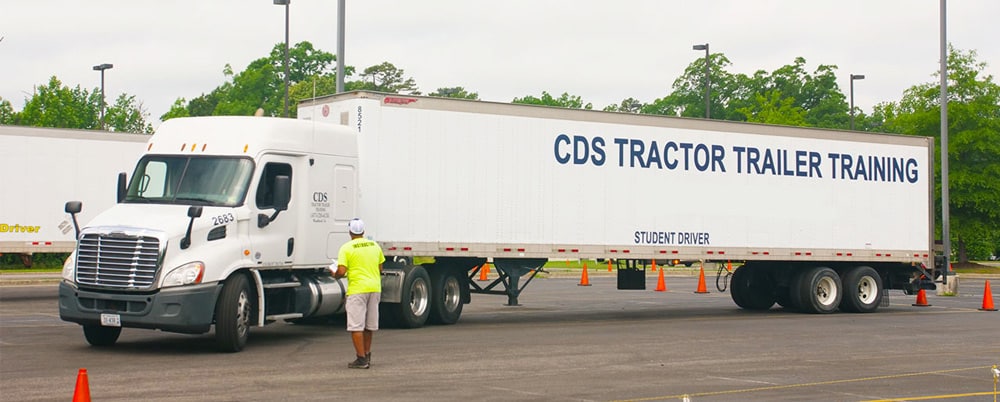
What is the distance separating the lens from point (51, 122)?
2468 inches

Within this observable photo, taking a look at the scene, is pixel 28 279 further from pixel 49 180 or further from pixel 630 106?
pixel 630 106

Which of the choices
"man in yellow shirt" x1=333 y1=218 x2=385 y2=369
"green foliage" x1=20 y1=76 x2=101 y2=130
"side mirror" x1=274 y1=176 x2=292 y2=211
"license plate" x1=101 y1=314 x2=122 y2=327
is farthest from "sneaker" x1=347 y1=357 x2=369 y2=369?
"green foliage" x1=20 y1=76 x2=101 y2=130

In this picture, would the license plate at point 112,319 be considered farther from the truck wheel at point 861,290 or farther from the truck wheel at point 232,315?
the truck wheel at point 861,290

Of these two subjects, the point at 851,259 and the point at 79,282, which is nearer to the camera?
the point at 79,282

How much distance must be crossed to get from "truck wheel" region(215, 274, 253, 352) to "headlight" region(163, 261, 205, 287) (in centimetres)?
45

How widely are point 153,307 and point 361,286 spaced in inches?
106

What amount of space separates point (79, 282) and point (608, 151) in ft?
32.4

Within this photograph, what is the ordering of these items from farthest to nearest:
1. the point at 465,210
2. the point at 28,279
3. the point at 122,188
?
the point at 28,279 < the point at 465,210 < the point at 122,188

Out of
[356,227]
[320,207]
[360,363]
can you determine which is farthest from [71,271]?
[360,363]

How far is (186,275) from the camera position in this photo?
1462 cm

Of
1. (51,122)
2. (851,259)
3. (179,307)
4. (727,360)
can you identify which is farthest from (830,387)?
(51,122)

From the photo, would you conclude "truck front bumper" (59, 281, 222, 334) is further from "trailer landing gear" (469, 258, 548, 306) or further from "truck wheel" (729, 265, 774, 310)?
"truck wheel" (729, 265, 774, 310)

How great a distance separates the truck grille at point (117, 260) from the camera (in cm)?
1451

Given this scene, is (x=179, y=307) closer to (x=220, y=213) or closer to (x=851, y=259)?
(x=220, y=213)
